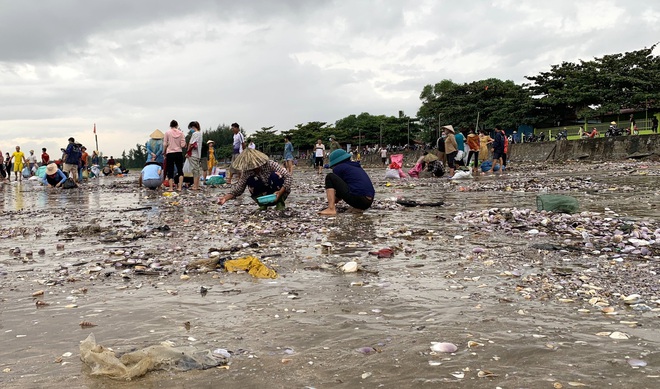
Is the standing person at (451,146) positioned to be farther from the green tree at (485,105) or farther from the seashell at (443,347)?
the green tree at (485,105)

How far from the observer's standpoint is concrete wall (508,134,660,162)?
2923 cm

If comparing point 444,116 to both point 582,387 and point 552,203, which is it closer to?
point 552,203

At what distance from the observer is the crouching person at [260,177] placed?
28.8 feet

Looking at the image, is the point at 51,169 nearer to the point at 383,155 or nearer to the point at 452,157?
the point at 452,157

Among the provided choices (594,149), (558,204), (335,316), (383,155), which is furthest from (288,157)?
(383,155)

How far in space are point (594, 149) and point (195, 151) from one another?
980 inches

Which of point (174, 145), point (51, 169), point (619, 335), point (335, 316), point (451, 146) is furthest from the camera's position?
point (451, 146)

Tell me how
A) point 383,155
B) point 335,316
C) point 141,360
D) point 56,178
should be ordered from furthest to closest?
point 383,155
point 56,178
point 335,316
point 141,360

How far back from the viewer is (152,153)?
56.4ft

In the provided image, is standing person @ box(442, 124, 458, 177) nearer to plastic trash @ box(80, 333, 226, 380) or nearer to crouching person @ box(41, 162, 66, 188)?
crouching person @ box(41, 162, 66, 188)

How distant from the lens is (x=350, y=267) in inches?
192

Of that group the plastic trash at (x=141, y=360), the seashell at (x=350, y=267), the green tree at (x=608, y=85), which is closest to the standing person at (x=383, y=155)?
the green tree at (x=608, y=85)

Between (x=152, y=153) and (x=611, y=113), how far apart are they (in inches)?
1633

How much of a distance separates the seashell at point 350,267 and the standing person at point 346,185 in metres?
3.91
